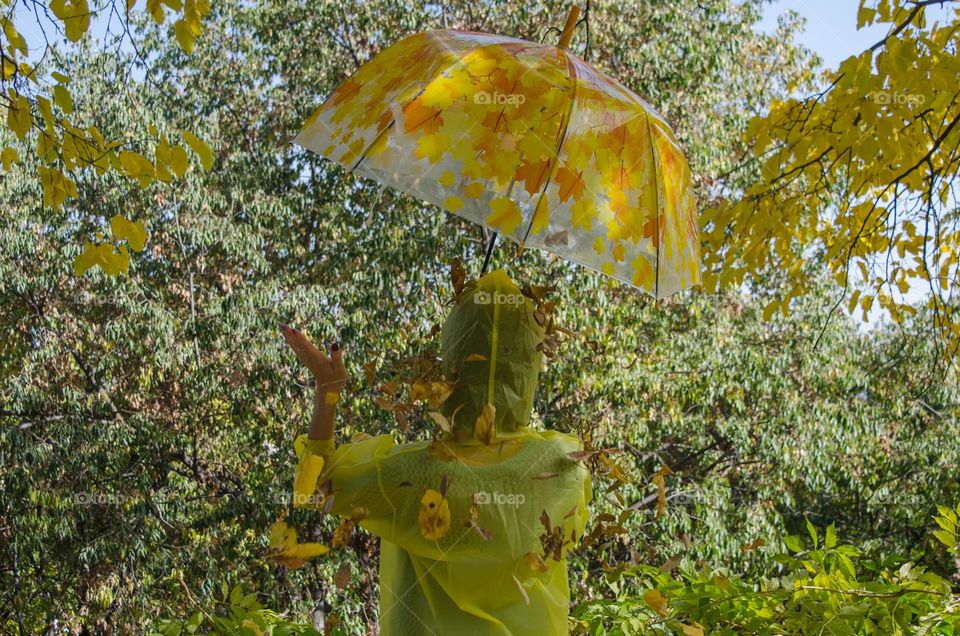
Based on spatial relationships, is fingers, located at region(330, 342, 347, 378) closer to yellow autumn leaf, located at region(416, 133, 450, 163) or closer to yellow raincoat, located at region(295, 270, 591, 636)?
yellow raincoat, located at region(295, 270, 591, 636)

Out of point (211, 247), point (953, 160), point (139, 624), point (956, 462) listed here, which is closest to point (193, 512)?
point (139, 624)

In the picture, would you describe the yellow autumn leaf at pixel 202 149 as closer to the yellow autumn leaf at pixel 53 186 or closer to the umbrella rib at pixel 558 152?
the yellow autumn leaf at pixel 53 186

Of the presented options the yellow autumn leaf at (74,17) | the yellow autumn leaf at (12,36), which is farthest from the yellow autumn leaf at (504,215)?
the yellow autumn leaf at (12,36)

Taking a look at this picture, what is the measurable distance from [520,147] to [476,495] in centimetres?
69

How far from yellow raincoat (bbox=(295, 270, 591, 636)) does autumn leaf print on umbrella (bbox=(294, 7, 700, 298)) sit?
0.17 meters

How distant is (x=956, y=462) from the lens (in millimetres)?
8531

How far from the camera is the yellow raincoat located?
165 cm

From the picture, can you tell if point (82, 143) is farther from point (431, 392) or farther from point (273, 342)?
point (273, 342)

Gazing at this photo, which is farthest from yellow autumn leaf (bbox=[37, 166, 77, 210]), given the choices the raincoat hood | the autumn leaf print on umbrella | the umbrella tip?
the umbrella tip

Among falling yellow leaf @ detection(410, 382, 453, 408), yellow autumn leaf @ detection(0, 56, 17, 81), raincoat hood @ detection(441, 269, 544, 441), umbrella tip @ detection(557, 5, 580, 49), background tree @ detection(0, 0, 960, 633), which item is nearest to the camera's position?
falling yellow leaf @ detection(410, 382, 453, 408)

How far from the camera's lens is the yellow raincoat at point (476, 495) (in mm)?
1650

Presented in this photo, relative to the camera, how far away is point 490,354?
1747 millimetres

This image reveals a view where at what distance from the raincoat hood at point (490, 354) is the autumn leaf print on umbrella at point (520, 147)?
130 mm

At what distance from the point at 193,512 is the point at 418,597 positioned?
18.2ft
